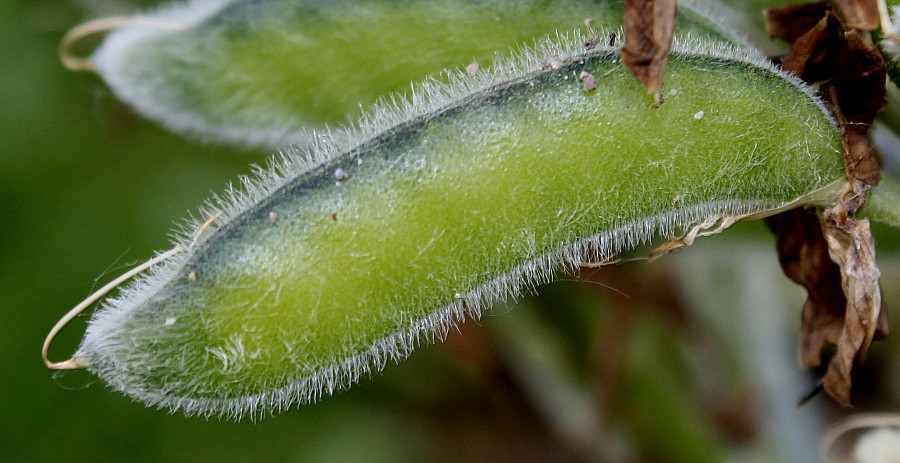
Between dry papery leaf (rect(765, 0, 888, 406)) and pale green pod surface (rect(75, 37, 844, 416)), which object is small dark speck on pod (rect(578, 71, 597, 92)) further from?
dry papery leaf (rect(765, 0, 888, 406))

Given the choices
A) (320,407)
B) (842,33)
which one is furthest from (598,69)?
(320,407)

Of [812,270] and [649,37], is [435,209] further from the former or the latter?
[812,270]

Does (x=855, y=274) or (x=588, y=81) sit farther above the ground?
Answer: (x=588, y=81)

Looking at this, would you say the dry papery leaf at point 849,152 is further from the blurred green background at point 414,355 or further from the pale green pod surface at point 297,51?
the blurred green background at point 414,355

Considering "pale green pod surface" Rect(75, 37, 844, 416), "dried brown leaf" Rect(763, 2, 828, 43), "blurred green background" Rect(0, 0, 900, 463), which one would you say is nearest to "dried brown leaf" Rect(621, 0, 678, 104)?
"pale green pod surface" Rect(75, 37, 844, 416)

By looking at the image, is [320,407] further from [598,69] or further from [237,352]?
[598,69]

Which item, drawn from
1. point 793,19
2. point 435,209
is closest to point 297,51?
point 435,209
